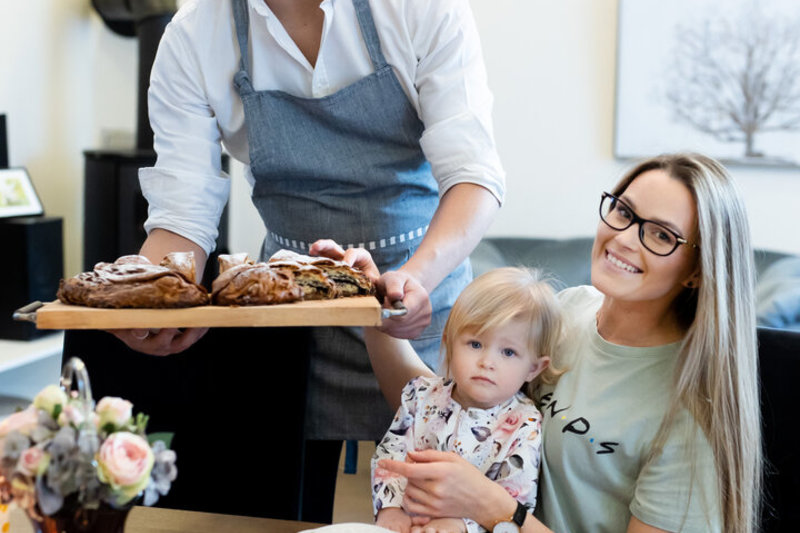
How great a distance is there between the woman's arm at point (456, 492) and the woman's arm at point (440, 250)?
8.4 inches

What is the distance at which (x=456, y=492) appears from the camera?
3.59 ft

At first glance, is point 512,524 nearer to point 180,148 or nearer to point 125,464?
point 125,464

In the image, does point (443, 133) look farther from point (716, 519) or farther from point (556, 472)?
point (716, 519)

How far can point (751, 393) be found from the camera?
46.1 inches

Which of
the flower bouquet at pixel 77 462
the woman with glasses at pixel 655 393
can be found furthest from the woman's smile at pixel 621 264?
the flower bouquet at pixel 77 462

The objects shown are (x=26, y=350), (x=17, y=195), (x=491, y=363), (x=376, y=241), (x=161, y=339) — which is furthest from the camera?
(x=17, y=195)

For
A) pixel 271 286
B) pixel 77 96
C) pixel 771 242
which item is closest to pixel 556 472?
pixel 271 286

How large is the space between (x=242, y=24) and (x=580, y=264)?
7.80ft

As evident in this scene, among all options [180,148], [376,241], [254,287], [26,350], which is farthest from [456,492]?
[26,350]

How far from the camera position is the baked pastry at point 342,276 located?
1.11 meters

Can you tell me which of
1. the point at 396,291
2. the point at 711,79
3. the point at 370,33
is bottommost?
the point at 396,291

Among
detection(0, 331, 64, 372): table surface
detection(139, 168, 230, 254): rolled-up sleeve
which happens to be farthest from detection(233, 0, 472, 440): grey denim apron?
detection(0, 331, 64, 372): table surface

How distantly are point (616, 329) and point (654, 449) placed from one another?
21 centimetres

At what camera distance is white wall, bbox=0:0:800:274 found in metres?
3.57
